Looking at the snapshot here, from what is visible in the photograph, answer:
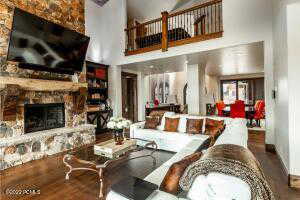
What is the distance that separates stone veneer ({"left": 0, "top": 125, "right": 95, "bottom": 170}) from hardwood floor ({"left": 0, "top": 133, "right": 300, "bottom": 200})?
177 millimetres

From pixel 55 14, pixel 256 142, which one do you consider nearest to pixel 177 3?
pixel 55 14

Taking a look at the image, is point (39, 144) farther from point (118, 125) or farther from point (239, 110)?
point (239, 110)

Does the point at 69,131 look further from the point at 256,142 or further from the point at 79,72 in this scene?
the point at 256,142

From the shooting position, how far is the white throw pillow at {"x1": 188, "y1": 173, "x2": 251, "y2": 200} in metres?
1.10

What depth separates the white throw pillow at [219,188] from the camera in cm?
110

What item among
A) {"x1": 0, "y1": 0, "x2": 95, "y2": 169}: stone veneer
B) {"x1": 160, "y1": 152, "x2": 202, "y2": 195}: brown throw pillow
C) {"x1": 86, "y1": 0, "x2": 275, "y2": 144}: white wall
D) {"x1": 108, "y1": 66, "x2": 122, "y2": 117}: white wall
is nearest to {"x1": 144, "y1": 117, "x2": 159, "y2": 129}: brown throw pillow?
{"x1": 0, "y1": 0, "x2": 95, "y2": 169}: stone veneer

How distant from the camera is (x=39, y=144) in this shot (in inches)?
153

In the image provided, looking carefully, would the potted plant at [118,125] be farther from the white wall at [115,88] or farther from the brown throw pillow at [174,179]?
the white wall at [115,88]

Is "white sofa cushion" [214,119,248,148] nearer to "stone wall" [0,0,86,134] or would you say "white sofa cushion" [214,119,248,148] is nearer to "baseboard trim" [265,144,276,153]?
"baseboard trim" [265,144,276,153]

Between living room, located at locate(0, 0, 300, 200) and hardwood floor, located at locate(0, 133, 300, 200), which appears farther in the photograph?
hardwood floor, located at locate(0, 133, 300, 200)

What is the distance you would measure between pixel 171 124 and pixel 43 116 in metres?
3.17

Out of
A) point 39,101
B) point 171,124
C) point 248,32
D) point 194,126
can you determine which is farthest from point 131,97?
point 248,32

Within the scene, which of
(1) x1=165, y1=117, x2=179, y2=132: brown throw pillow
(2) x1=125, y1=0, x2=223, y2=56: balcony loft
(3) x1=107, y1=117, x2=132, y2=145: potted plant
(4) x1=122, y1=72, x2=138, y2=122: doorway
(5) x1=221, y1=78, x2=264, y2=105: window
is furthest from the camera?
(5) x1=221, y1=78, x2=264, y2=105: window

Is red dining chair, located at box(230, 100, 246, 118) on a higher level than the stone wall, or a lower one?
lower
